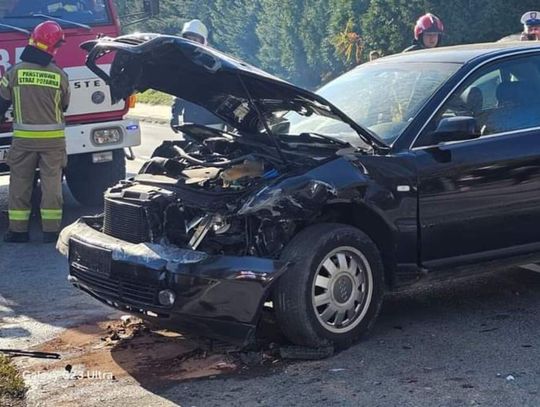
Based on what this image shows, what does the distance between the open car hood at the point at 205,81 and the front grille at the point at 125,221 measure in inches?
30.4

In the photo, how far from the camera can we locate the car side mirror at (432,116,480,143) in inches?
212

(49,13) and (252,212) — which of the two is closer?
(252,212)

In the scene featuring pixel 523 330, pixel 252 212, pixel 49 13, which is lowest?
pixel 523 330

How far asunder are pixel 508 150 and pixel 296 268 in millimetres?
1664

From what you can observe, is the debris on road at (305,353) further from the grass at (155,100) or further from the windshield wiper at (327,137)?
the grass at (155,100)

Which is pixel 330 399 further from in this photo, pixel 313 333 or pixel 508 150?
pixel 508 150

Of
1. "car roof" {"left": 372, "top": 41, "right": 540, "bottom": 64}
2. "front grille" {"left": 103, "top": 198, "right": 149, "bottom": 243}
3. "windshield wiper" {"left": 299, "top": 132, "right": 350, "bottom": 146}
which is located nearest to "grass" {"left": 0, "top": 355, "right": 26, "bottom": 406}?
"front grille" {"left": 103, "top": 198, "right": 149, "bottom": 243}

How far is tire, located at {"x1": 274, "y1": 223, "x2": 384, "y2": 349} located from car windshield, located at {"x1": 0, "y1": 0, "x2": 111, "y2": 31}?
511 centimetres

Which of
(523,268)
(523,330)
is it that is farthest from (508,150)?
(523,268)

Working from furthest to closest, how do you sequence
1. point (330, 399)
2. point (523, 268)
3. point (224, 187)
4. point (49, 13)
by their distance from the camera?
point (49, 13)
point (523, 268)
point (224, 187)
point (330, 399)

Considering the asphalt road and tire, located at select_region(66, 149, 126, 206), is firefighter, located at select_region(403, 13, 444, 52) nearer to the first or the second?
tire, located at select_region(66, 149, 126, 206)

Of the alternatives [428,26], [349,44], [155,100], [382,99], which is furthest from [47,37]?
[155,100]

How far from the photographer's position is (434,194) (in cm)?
539

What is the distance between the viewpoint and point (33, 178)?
28.4ft
